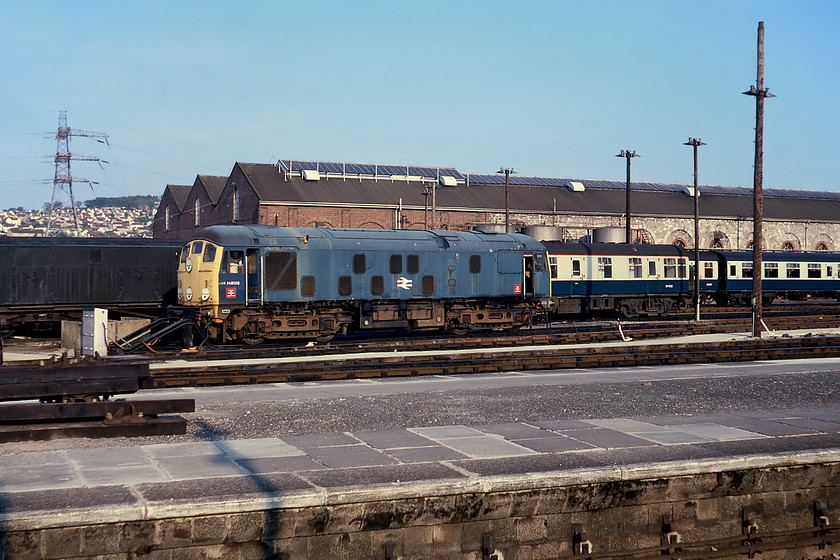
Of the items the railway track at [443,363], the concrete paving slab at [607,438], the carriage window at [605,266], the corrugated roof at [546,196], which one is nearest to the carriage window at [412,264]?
the railway track at [443,363]

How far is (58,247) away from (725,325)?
981 inches

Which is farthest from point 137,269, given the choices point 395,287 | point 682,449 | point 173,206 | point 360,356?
point 173,206

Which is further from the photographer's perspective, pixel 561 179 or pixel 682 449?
pixel 561 179

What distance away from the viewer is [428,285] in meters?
28.0

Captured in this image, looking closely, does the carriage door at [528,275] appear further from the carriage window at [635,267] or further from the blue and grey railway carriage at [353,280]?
the carriage window at [635,267]

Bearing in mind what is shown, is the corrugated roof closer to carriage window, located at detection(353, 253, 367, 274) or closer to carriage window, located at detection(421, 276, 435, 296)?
carriage window, located at detection(421, 276, 435, 296)

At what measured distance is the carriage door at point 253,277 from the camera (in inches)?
969

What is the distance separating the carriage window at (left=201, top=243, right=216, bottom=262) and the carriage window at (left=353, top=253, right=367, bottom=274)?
464 centimetres

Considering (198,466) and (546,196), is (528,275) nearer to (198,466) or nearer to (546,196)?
(198,466)

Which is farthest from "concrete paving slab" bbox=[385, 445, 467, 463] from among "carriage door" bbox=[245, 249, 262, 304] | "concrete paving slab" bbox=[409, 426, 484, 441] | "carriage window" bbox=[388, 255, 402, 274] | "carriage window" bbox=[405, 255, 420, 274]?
"carriage window" bbox=[405, 255, 420, 274]

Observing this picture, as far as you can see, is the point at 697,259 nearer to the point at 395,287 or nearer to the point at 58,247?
the point at 395,287

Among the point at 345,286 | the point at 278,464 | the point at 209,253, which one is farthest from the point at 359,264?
the point at 278,464

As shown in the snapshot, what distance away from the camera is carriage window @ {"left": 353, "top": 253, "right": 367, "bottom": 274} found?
26703 millimetres

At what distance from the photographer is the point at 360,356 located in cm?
2225
